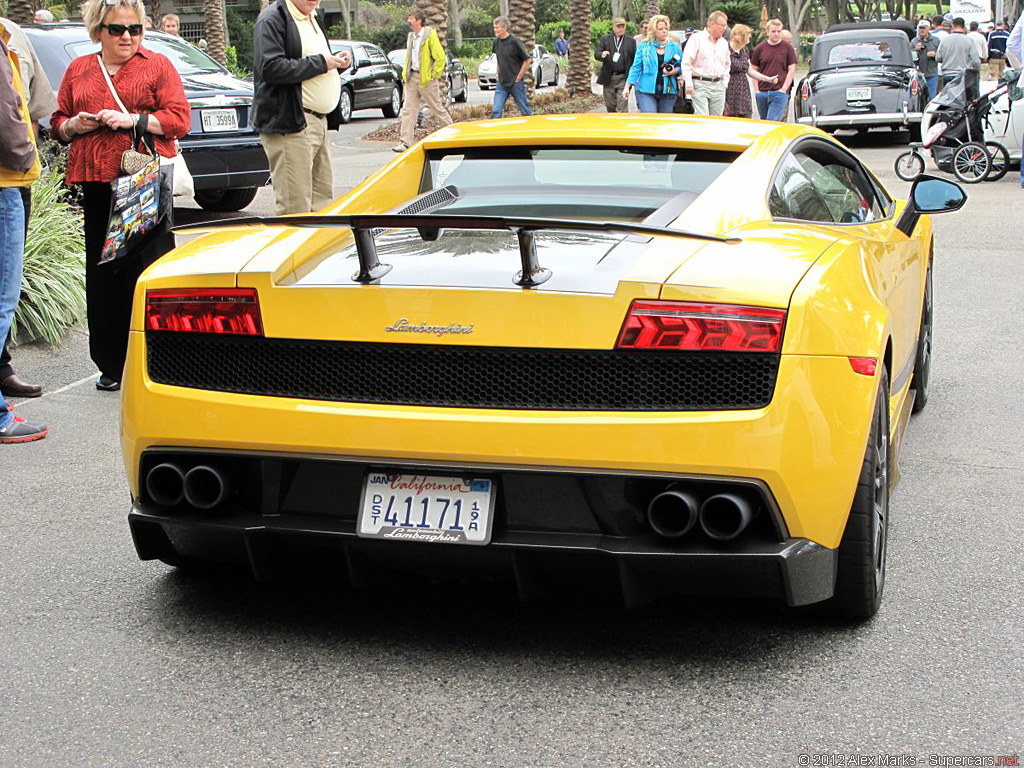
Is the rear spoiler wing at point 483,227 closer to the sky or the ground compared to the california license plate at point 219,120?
closer to the sky

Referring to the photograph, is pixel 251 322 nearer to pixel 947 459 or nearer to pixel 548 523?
pixel 548 523

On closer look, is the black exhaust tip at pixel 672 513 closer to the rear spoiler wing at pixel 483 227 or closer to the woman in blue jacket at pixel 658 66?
the rear spoiler wing at pixel 483 227

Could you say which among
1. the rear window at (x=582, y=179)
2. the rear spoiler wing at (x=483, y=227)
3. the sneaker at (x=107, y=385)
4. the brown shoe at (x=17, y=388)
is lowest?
the sneaker at (x=107, y=385)

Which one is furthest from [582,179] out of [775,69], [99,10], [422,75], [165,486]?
[775,69]

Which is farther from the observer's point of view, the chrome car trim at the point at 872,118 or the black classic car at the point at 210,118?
the chrome car trim at the point at 872,118

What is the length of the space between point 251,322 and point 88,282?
3725 mm

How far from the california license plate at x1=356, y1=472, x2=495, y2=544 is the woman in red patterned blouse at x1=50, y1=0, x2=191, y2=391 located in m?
3.78

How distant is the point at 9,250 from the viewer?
20.7ft

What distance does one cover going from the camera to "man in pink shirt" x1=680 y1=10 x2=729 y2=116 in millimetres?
17453

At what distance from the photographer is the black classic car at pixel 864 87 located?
69.0 feet

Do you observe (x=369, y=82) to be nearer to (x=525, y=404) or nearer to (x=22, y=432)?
(x=22, y=432)

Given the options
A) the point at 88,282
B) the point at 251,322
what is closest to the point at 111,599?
the point at 251,322

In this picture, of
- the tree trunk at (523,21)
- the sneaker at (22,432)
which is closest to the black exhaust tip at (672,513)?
the sneaker at (22,432)

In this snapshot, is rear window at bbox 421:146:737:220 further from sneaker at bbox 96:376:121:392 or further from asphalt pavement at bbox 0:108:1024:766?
sneaker at bbox 96:376:121:392
